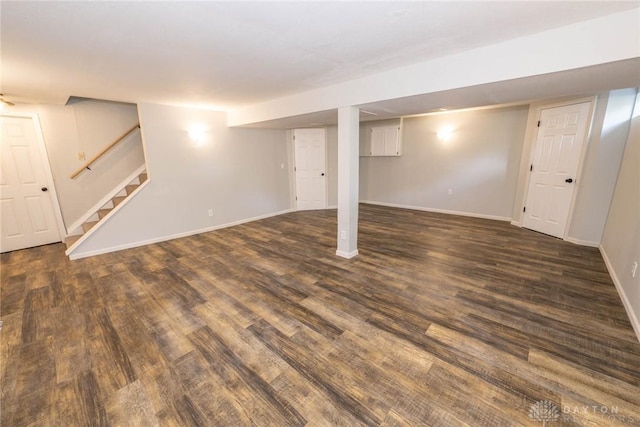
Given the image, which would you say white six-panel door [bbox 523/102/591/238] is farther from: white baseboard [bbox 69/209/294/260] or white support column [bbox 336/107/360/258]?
white baseboard [bbox 69/209/294/260]

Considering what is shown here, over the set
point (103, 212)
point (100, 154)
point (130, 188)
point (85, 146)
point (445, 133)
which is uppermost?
point (445, 133)

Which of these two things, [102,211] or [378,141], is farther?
[378,141]

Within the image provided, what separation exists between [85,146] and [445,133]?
7191 millimetres

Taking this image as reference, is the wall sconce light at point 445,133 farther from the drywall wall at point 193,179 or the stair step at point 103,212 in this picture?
the stair step at point 103,212

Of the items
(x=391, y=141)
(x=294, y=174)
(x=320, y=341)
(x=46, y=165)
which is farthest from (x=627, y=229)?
(x=46, y=165)

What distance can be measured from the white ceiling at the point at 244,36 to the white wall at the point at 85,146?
1425mm

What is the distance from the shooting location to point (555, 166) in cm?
425

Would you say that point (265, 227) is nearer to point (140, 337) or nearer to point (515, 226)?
point (140, 337)

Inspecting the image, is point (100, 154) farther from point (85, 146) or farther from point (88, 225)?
point (88, 225)

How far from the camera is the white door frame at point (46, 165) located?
399cm

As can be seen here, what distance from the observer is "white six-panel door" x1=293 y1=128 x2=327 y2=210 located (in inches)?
252

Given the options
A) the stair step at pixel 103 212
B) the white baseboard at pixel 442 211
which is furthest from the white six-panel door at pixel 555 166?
the stair step at pixel 103 212

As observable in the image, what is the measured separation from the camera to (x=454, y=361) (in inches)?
72.7

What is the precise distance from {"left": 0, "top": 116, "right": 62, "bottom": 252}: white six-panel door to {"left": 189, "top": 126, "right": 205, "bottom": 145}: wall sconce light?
2334 mm
